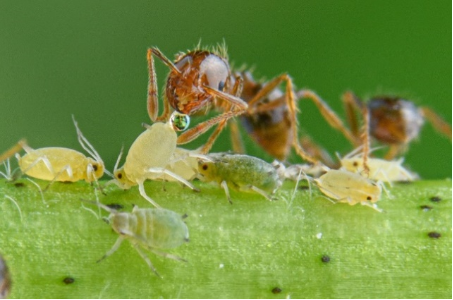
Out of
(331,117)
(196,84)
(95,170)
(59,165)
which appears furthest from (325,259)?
(331,117)

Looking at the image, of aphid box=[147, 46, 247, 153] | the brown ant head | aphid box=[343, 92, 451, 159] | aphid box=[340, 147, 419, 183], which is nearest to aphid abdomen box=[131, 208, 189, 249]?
aphid box=[147, 46, 247, 153]

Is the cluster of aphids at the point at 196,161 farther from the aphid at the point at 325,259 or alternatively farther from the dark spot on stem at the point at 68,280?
the aphid at the point at 325,259

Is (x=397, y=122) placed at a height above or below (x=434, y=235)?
above

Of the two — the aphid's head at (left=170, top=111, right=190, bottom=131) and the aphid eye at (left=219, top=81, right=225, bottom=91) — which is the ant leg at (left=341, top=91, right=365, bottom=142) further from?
the aphid's head at (left=170, top=111, right=190, bottom=131)

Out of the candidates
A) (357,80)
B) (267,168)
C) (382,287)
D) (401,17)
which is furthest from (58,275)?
(401,17)

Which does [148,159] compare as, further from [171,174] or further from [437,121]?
[437,121]
